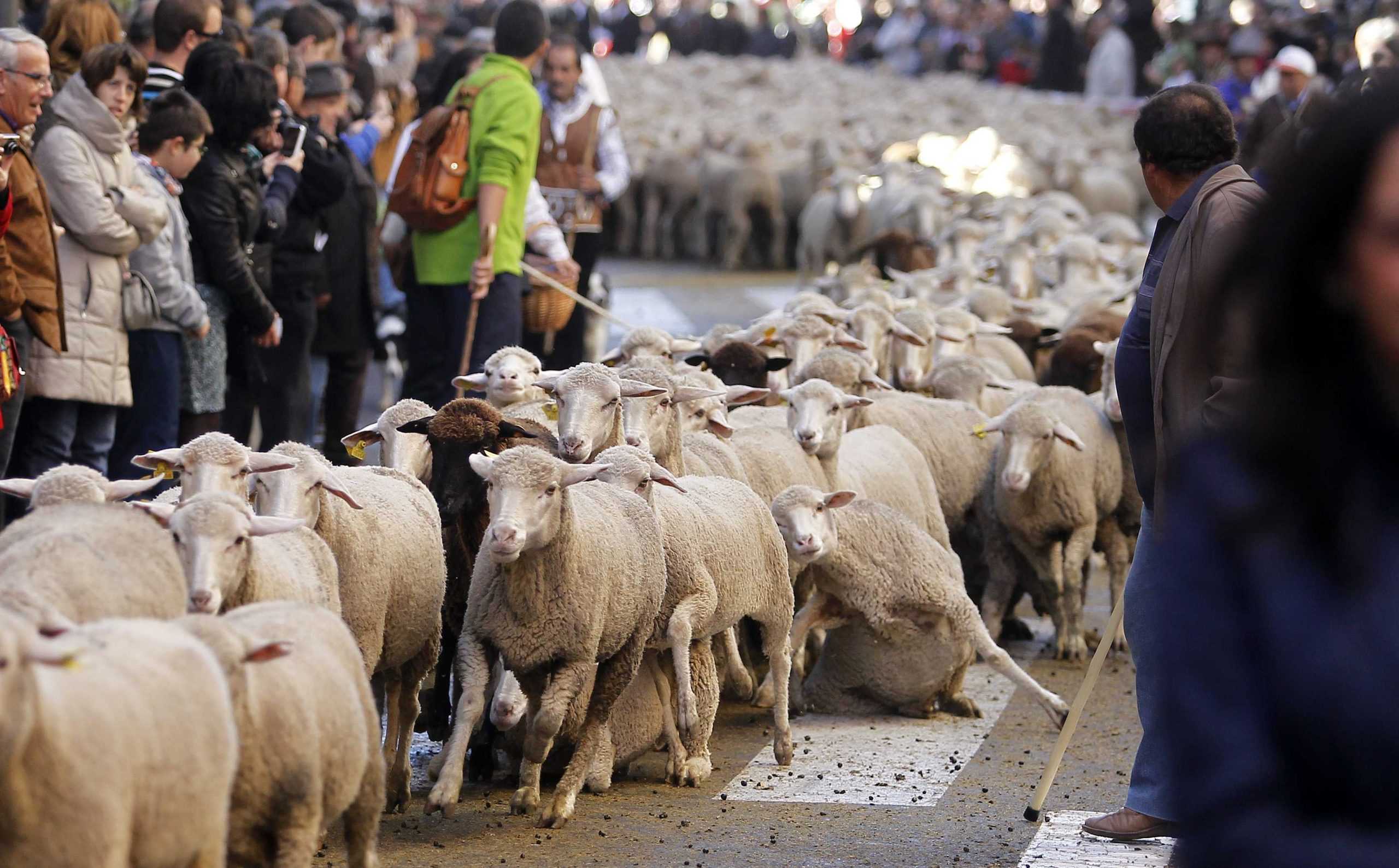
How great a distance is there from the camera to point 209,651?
10.7 feet

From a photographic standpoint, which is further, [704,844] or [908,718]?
[908,718]

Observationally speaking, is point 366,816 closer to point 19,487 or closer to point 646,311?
point 19,487

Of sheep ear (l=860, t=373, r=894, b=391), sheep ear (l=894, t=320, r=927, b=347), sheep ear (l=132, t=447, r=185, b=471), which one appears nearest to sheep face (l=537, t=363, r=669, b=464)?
sheep ear (l=132, t=447, r=185, b=471)

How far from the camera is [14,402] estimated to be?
6.05 m

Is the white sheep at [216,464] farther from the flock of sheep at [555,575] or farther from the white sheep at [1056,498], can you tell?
the white sheep at [1056,498]

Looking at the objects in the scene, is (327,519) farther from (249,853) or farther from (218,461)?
(249,853)

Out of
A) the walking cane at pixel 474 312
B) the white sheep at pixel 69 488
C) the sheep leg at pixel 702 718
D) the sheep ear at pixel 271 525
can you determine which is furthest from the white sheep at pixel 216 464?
the walking cane at pixel 474 312

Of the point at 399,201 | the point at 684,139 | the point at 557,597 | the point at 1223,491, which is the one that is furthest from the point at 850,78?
the point at 1223,491

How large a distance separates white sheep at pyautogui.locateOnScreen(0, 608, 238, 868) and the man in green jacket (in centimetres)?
516

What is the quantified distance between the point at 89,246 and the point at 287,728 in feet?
11.7

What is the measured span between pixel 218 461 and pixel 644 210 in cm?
2007

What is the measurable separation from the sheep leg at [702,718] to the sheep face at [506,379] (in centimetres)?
154

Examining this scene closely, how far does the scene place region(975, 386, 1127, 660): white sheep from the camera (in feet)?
25.0

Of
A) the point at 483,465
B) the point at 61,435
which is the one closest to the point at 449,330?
the point at 61,435
